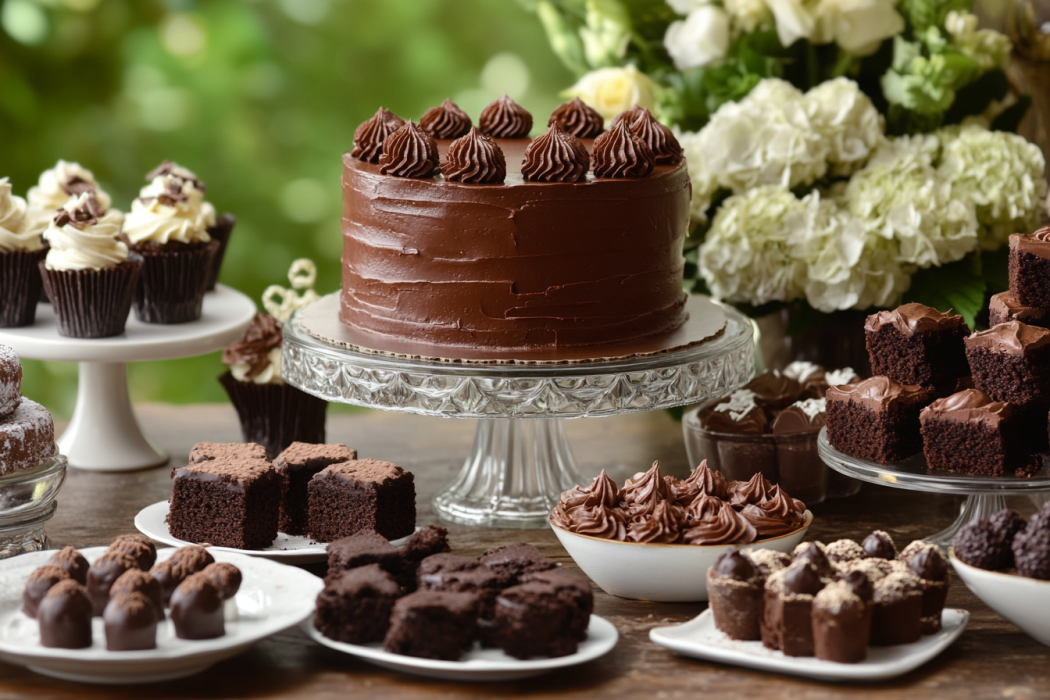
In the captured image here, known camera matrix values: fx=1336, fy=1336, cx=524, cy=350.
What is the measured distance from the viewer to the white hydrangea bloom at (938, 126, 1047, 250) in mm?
2477

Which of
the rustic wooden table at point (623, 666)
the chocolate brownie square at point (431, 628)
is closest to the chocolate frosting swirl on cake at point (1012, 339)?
the rustic wooden table at point (623, 666)

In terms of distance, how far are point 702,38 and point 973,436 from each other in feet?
3.49

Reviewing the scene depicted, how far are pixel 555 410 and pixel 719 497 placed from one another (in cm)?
28

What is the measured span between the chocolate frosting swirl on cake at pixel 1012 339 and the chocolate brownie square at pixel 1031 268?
8cm

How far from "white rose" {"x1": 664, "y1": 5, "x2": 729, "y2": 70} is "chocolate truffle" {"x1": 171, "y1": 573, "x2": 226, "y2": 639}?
1518 mm

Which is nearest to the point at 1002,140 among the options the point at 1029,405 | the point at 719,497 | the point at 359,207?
the point at 1029,405

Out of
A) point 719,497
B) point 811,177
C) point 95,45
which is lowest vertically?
point 719,497

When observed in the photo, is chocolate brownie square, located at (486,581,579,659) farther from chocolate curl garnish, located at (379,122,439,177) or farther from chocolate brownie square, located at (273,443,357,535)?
chocolate curl garnish, located at (379,122,439,177)

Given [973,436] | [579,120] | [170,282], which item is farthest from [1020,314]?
[170,282]

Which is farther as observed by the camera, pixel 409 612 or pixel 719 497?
pixel 719 497

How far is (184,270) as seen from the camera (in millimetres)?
2586

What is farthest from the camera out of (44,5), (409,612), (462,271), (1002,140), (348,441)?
(44,5)

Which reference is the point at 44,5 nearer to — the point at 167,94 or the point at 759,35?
the point at 167,94

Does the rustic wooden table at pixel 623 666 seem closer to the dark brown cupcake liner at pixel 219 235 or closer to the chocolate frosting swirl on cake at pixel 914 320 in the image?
the chocolate frosting swirl on cake at pixel 914 320
